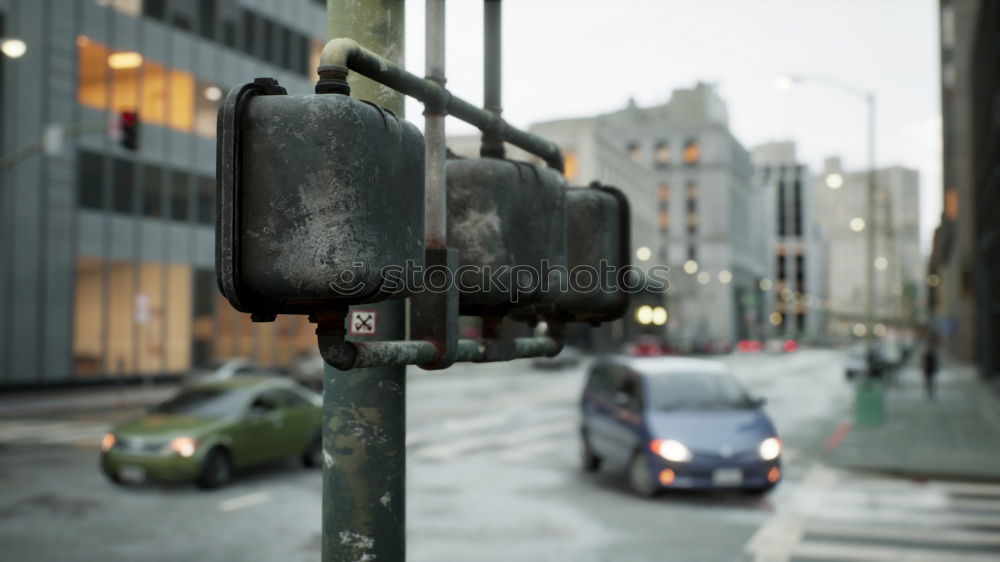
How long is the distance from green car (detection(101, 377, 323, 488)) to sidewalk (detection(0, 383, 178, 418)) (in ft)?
43.7

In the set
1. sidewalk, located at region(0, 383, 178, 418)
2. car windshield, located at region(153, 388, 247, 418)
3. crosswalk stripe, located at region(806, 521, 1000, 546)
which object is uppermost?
car windshield, located at region(153, 388, 247, 418)

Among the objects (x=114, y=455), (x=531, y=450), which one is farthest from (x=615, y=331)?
(x=114, y=455)

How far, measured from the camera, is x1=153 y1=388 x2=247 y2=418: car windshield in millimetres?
14508

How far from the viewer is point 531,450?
1830cm

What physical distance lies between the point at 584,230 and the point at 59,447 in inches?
708

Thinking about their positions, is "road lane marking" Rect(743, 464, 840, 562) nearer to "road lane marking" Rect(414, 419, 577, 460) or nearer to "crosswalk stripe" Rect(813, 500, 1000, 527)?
"crosswalk stripe" Rect(813, 500, 1000, 527)

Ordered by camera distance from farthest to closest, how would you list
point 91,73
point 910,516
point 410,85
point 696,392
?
1. point 91,73
2. point 696,392
3. point 910,516
4. point 410,85

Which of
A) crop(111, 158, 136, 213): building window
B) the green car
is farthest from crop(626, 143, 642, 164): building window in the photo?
the green car

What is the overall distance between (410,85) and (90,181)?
36077 mm

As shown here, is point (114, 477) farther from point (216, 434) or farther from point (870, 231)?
point (870, 231)

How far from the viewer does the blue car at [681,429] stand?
1272 centimetres

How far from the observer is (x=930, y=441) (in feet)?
64.4

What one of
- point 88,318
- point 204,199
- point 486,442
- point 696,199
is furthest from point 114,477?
point 696,199

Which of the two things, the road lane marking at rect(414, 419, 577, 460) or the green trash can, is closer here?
the road lane marking at rect(414, 419, 577, 460)
